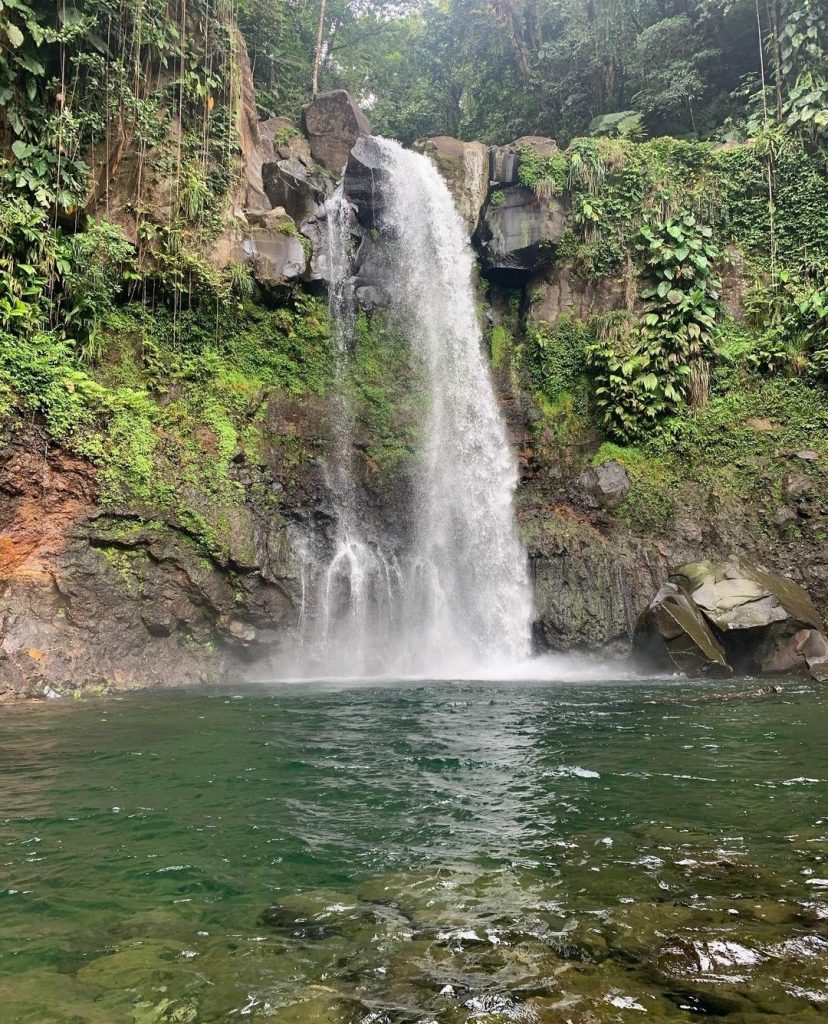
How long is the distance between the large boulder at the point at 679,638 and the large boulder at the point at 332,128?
608 inches

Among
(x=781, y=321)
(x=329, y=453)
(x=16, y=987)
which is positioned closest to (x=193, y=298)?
(x=329, y=453)

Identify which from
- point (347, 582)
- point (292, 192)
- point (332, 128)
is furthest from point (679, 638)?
point (332, 128)

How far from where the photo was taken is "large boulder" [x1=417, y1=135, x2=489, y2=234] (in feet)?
61.7

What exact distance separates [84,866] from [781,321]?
1770 cm

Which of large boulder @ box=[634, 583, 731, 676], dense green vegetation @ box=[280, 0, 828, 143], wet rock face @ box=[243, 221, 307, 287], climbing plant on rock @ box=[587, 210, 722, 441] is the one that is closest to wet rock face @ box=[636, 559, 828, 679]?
large boulder @ box=[634, 583, 731, 676]

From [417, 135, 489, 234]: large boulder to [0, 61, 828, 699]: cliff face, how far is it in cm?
6

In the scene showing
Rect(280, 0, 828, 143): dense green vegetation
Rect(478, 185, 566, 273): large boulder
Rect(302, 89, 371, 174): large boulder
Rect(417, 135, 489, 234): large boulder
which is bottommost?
Rect(478, 185, 566, 273): large boulder

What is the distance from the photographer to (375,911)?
3.19m

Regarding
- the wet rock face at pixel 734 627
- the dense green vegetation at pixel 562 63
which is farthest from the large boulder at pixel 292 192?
the wet rock face at pixel 734 627

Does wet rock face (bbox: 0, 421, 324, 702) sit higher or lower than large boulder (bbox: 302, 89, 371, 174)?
lower

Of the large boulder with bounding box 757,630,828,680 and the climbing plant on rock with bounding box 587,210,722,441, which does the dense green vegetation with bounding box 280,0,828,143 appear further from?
the large boulder with bounding box 757,630,828,680

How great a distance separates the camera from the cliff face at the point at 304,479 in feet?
37.8

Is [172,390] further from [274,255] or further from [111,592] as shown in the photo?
[111,592]

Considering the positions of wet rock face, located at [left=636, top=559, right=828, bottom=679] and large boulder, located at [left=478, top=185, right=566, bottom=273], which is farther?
large boulder, located at [left=478, top=185, right=566, bottom=273]
